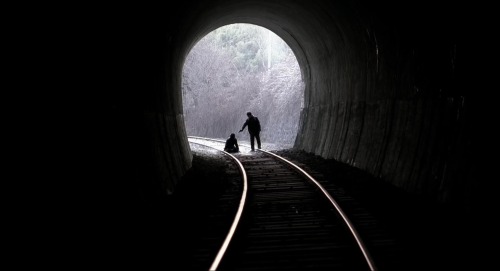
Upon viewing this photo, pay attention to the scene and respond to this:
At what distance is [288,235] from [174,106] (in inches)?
269

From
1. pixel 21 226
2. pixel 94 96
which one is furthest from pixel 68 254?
pixel 94 96

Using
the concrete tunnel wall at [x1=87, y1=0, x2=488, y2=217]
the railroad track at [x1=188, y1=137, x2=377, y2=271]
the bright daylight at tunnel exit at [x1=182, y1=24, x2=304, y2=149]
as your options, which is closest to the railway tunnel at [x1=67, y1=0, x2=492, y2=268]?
the concrete tunnel wall at [x1=87, y1=0, x2=488, y2=217]

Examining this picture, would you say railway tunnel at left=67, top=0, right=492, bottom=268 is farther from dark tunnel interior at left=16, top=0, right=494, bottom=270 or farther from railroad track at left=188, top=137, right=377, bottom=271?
railroad track at left=188, top=137, right=377, bottom=271

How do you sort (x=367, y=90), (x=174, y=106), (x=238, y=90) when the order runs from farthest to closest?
(x=238, y=90) < (x=174, y=106) < (x=367, y=90)

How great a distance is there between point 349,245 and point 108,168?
116 inches

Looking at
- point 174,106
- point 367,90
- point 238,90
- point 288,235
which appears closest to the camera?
point 288,235

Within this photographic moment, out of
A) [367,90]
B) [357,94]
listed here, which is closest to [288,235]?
[367,90]

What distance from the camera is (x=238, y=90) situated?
3503 cm

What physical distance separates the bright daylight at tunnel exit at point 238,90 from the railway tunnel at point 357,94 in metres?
14.2

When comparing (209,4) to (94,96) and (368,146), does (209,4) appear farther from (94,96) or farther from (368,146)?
(94,96)

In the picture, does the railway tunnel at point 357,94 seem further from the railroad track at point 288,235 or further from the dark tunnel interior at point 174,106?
the railroad track at point 288,235

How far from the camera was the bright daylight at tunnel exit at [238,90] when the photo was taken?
28.2 meters

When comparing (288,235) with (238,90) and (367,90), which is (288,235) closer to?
(367,90)

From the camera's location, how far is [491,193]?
5.28 meters
